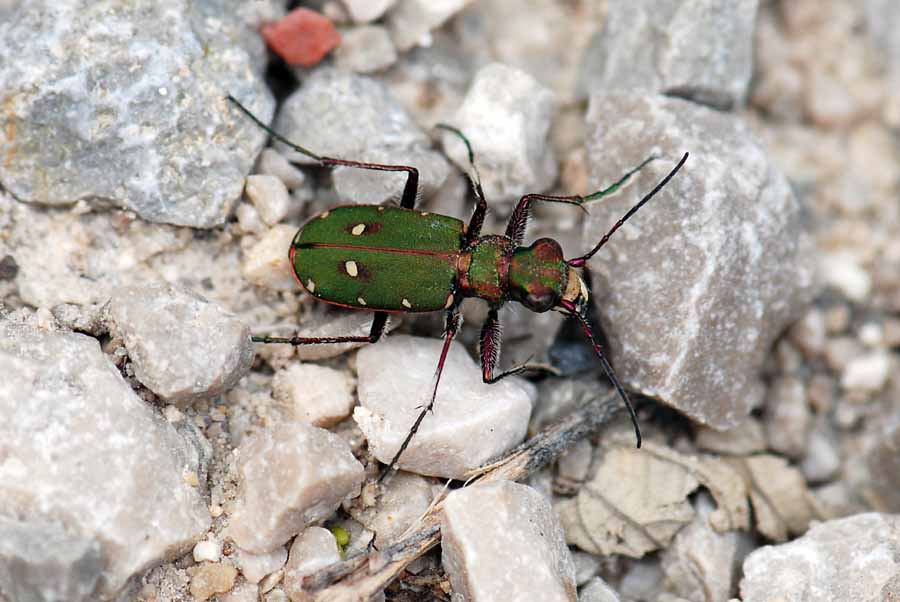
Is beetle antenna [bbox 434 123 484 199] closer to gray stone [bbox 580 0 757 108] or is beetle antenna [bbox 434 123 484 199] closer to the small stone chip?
gray stone [bbox 580 0 757 108]

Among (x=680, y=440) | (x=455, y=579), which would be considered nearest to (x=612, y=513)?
(x=680, y=440)

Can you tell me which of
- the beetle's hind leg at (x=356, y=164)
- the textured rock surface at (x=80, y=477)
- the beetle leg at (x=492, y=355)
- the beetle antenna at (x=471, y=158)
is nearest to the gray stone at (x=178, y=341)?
the textured rock surface at (x=80, y=477)

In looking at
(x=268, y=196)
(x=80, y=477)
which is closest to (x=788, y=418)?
(x=268, y=196)

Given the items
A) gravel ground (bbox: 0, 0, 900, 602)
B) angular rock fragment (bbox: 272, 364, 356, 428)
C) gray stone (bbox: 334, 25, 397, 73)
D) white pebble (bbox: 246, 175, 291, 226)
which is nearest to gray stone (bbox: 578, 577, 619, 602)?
gravel ground (bbox: 0, 0, 900, 602)

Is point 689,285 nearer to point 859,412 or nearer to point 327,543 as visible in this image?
point 859,412

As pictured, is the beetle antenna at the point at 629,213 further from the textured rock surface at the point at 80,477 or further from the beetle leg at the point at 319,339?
the textured rock surface at the point at 80,477

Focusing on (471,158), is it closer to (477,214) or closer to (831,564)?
(477,214)
